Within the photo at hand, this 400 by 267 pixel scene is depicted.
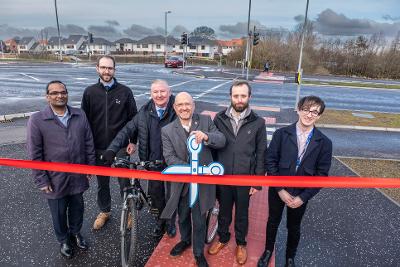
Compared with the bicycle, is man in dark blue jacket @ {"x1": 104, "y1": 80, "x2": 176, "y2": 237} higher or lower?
higher

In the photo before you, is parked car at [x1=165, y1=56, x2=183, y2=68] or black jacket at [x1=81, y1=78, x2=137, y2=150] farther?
parked car at [x1=165, y1=56, x2=183, y2=68]

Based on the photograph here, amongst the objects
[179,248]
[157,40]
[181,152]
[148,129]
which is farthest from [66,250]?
[157,40]

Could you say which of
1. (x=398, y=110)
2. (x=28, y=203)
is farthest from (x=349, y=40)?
(x=28, y=203)

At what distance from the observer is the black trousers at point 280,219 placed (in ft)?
9.79

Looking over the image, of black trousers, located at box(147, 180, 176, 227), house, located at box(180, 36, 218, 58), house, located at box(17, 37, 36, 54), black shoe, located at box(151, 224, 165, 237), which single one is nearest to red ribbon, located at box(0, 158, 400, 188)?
black trousers, located at box(147, 180, 176, 227)

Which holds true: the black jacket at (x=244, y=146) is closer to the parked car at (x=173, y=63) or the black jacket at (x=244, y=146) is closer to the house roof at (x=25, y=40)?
the parked car at (x=173, y=63)

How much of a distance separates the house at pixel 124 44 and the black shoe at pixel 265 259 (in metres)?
113

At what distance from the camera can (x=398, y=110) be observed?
1407cm

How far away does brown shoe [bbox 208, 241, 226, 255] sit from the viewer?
3297 millimetres

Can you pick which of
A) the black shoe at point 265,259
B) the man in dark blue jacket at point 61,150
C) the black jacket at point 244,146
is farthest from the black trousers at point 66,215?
the black shoe at point 265,259

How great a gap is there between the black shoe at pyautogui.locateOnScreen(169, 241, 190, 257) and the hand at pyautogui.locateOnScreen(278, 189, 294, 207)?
1246 mm

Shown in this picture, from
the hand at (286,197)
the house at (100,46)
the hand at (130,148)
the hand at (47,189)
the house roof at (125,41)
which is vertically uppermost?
the house roof at (125,41)

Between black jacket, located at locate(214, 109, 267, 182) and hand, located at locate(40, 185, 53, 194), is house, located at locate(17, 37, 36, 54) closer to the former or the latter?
hand, located at locate(40, 185, 53, 194)

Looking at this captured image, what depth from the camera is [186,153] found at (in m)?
2.89
